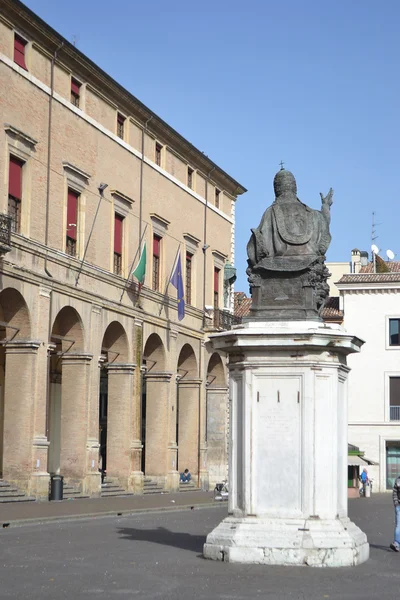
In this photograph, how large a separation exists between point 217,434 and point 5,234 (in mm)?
23316

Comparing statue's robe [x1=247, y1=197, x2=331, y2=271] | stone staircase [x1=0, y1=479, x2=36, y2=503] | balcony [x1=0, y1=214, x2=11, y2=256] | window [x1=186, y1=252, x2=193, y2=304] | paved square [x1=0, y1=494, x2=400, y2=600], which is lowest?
paved square [x1=0, y1=494, x2=400, y2=600]

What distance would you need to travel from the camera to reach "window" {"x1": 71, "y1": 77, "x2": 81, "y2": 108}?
1629 inches

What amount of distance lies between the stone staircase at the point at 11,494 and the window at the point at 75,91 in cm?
1368

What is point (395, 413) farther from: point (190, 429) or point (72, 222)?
point (72, 222)

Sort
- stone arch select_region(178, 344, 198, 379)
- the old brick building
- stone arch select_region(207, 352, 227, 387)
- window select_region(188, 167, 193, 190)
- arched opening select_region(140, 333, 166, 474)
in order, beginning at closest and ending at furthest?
the old brick building, arched opening select_region(140, 333, 166, 474), stone arch select_region(178, 344, 198, 379), window select_region(188, 167, 193, 190), stone arch select_region(207, 352, 227, 387)

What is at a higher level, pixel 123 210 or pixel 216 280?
pixel 123 210

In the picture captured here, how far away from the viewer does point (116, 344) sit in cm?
4547

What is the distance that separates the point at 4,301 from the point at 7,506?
7161mm

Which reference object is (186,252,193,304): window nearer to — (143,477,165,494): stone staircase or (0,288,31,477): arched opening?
(143,477,165,494): stone staircase

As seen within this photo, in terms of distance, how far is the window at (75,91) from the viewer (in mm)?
41375

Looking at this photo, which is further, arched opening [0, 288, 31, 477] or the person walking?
arched opening [0, 288, 31, 477]

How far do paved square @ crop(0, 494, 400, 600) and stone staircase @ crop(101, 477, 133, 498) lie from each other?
2241 cm

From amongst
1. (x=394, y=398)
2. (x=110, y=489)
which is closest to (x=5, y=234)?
(x=110, y=489)

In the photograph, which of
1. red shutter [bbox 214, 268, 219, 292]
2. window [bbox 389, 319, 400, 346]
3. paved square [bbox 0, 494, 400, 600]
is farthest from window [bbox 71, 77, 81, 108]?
window [bbox 389, 319, 400, 346]
